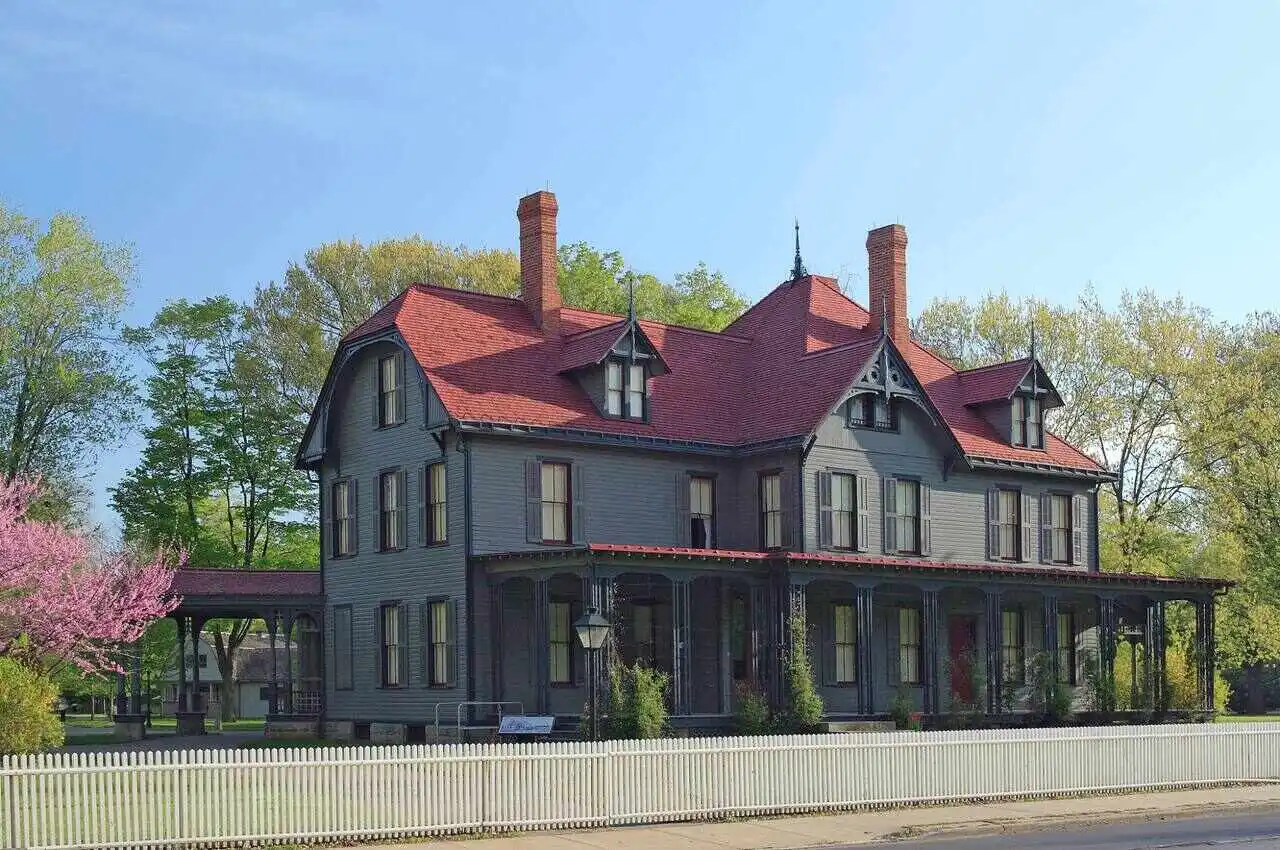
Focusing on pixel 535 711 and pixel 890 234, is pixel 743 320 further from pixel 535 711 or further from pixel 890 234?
pixel 535 711

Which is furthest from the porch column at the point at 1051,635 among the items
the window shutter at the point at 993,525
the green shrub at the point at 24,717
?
the green shrub at the point at 24,717

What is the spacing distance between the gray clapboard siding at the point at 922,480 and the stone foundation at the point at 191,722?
16.6 metres

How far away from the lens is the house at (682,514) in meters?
35.4

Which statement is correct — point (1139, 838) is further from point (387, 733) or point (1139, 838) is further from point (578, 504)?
point (387, 733)

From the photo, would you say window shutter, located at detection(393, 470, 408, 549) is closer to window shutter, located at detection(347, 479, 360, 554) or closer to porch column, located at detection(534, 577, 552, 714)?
window shutter, located at detection(347, 479, 360, 554)

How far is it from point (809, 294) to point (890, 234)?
2.69 m

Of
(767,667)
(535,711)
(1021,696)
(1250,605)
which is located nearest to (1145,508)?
(1250,605)

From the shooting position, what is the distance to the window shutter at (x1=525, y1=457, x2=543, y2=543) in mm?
36000

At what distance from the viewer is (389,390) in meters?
38.7

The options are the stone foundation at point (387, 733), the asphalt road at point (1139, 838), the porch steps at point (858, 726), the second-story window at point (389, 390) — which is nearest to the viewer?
the asphalt road at point (1139, 838)

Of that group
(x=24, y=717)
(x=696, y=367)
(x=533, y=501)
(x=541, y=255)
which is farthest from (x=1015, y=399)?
(x=24, y=717)

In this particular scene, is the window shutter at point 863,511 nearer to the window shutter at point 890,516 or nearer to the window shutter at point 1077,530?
the window shutter at point 890,516

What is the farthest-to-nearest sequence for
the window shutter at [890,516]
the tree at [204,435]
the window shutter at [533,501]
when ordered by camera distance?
1. the tree at [204,435]
2. the window shutter at [890,516]
3. the window shutter at [533,501]

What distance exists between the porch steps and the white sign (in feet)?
19.6
